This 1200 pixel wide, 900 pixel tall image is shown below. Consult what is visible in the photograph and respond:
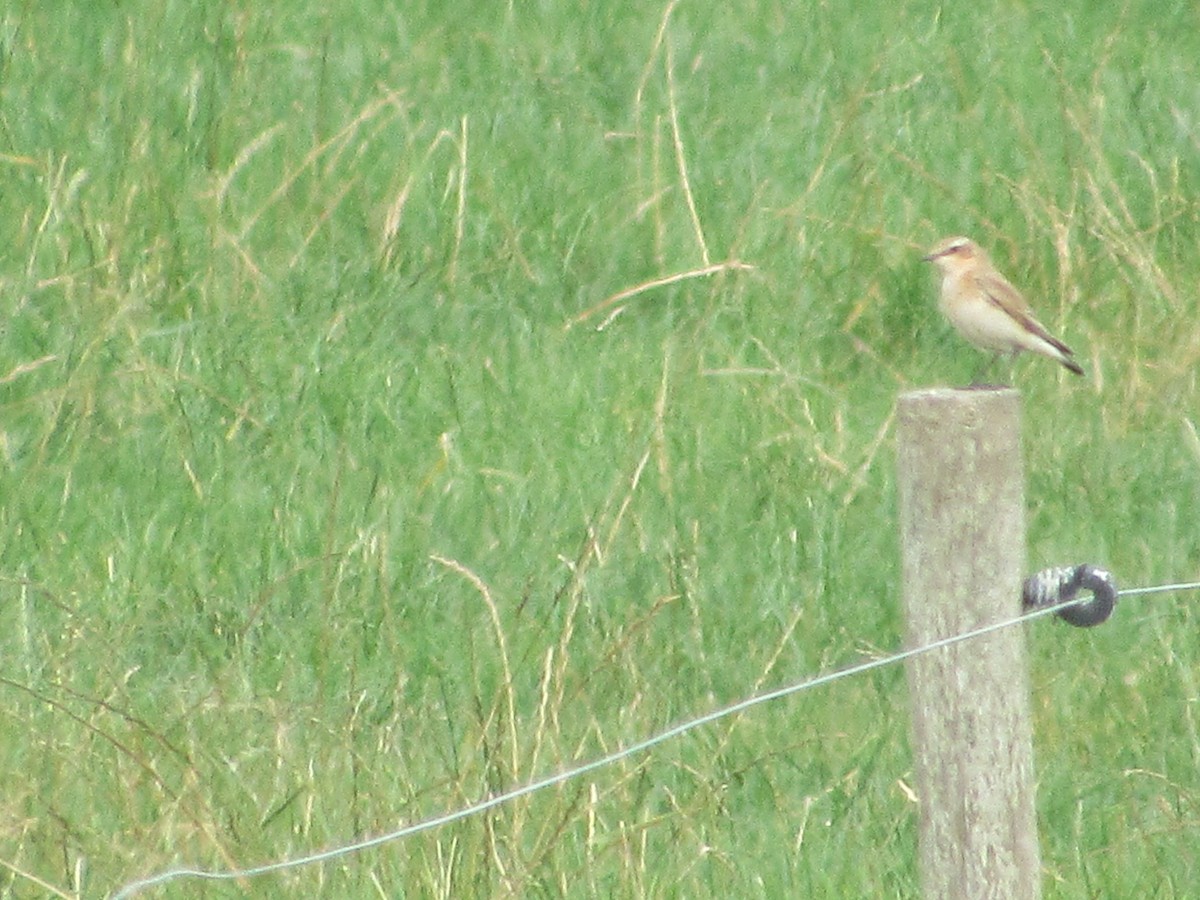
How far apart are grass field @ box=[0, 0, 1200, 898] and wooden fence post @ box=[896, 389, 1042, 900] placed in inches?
40.1

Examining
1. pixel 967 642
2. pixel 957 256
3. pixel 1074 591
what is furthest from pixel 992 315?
pixel 967 642

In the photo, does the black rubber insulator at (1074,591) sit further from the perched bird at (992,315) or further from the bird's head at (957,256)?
the bird's head at (957,256)

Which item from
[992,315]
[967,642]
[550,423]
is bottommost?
[550,423]

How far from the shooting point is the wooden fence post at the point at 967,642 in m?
3.12

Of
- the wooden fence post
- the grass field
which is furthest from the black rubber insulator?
the grass field

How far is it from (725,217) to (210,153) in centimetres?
170

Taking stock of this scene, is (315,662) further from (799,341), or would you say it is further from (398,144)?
(398,144)

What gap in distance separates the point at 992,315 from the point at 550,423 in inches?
51.0

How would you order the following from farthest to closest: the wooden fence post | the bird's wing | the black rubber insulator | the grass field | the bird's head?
1. the bird's head
2. the bird's wing
3. the grass field
4. the black rubber insulator
5. the wooden fence post

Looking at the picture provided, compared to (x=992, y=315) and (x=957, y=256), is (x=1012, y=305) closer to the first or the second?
(x=992, y=315)

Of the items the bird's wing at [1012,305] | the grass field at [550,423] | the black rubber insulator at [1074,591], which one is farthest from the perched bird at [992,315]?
the black rubber insulator at [1074,591]

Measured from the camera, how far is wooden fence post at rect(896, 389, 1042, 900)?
312cm

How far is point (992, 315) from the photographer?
6051mm

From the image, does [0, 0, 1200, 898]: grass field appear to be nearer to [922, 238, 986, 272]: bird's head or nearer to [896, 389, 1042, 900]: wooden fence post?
[922, 238, 986, 272]: bird's head
